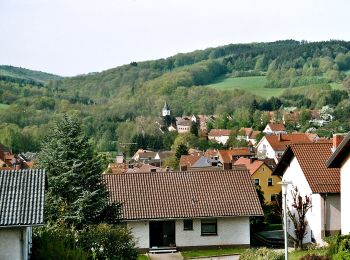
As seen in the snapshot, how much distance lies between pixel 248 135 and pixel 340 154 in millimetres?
132627

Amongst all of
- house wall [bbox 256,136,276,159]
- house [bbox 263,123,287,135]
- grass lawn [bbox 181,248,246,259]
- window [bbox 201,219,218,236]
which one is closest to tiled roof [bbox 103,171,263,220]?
window [bbox 201,219,218,236]

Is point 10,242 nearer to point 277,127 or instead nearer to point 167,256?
point 167,256

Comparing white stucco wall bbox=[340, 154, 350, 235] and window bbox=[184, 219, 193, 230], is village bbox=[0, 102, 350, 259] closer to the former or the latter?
window bbox=[184, 219, 193, 230]

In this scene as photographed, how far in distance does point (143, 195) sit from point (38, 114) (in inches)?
5999

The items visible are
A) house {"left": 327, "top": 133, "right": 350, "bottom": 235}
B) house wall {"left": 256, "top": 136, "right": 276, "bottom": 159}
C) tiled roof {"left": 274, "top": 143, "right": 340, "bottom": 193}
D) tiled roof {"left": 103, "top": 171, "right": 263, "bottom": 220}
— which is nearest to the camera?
house {"left": 327, "top": 133, "right": 350, "bottom": 235}

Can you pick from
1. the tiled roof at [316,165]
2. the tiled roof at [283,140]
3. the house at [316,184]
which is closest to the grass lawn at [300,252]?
the house at [316,184]

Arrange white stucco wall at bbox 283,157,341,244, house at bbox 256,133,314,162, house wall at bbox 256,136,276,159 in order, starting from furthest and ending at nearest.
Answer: house wall at bbox 256,136,276,159 → house at bbox 256,133,314,162 → white stucco wall at bbox 283,157,341,244

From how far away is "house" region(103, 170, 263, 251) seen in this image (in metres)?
34.4

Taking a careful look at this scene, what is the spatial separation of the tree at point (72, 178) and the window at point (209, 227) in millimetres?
6852

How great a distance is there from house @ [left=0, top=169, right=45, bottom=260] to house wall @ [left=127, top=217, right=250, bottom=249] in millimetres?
14056

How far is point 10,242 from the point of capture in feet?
62.8

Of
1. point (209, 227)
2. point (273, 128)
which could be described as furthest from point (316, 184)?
point (273, 128)

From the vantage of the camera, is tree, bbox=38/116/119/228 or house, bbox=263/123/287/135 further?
house, bbox=263/123/287/135

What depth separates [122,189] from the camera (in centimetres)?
3619
